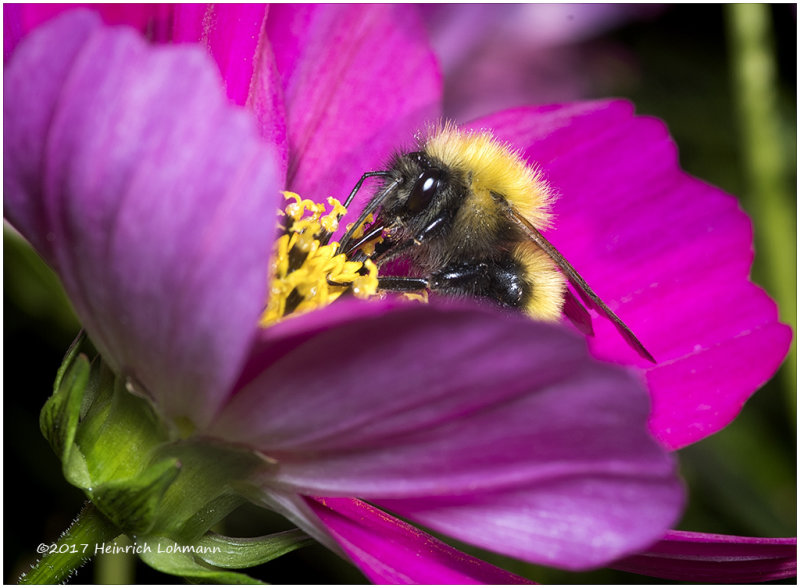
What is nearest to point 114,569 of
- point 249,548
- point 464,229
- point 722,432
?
point 249,548

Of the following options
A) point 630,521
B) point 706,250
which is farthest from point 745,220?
point 630,521

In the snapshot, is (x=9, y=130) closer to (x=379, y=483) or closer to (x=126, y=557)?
(x=379, y=483)

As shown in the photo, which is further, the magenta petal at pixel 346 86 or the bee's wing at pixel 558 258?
the magenta petal at pixel 346 86

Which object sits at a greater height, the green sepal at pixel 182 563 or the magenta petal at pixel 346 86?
the magenta petal at pixel 346 86

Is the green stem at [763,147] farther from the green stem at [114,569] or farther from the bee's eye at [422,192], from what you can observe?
the green stem at [114,569]

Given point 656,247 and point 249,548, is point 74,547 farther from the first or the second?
point 656,247

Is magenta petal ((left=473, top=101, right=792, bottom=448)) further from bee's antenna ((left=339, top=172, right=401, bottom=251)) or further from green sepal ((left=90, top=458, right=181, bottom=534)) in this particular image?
green sepal ((left=90, top=458, right=181, bottom=534))

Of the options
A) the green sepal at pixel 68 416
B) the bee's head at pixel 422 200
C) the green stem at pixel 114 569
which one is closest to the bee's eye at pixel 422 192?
the bee's head at pixel 422 200

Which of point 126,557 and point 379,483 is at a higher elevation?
point 379,483
